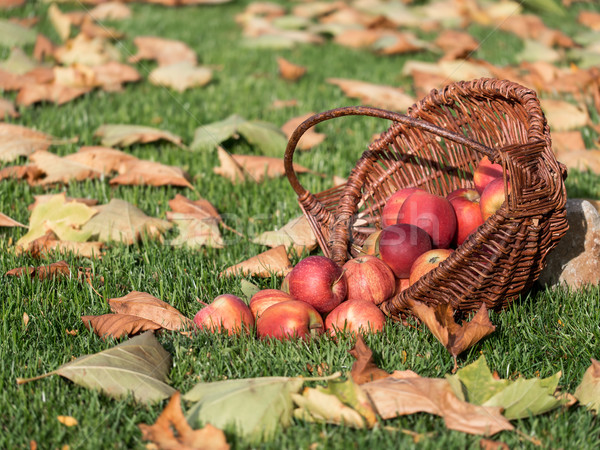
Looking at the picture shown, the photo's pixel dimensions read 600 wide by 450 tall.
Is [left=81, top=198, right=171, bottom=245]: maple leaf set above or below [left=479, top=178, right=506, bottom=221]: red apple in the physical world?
below

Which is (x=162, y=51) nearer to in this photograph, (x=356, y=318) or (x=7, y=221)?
(x=7, y=221)

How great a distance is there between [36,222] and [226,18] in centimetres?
412

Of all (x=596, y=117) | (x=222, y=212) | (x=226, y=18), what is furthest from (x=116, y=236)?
(x=226, y=18)

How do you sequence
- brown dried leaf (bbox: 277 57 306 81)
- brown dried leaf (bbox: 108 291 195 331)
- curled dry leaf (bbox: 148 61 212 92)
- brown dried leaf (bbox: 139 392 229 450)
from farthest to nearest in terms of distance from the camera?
brown dried leaf (bbox: 277 57 306 81), curled dry leaf (bbox: 148 61 212 92), brown dried leaf (bbox: 108 291 195 331), brown dried leaf (bbox: 139 392 229 450)

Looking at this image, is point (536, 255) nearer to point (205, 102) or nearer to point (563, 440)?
point (563, 440)

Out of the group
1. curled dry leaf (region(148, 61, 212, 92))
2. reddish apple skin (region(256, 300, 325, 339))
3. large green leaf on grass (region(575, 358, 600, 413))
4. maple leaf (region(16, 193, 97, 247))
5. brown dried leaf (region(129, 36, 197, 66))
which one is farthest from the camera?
brown dried leaf (region(129, 36, 197, 66))

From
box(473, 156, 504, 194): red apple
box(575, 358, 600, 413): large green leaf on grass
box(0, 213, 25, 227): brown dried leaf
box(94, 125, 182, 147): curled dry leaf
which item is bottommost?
box(0, 213, 25, 227): brown dried leaf

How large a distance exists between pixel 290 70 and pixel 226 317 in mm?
3057

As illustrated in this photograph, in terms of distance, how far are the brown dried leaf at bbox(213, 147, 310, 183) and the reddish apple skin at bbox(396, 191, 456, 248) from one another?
40.0 inches

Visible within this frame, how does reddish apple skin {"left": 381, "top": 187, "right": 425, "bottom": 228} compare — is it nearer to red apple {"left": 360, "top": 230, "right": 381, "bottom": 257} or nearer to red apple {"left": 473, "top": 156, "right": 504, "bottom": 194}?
red apple {"left": 360, "top": 230, "right": 381, "bottom": 257}

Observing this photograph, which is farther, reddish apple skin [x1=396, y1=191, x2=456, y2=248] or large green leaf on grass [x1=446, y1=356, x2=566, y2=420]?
reddish apple skin [x1=396, y1=191, x2=456, y2=248]

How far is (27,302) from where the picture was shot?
7.09ft

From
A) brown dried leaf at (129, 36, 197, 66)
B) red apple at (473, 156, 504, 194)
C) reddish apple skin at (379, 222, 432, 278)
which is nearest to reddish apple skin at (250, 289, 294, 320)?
reddish apple skin at (379, 222, 432, 278)

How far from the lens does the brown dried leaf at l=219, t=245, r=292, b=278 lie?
2402mm
